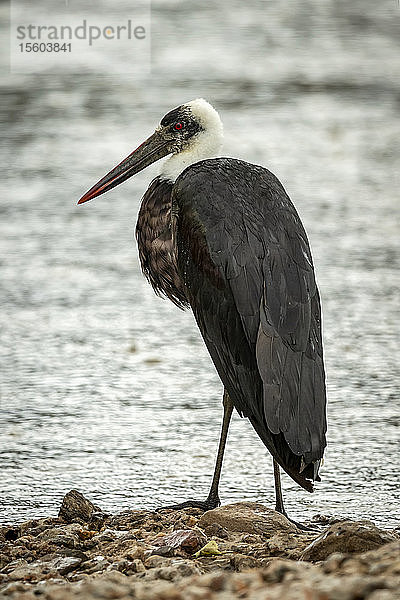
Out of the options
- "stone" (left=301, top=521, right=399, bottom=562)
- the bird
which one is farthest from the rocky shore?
the bird

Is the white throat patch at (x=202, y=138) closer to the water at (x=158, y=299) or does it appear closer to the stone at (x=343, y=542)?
the water at (x=158, y=299)

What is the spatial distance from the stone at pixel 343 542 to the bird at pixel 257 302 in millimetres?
214

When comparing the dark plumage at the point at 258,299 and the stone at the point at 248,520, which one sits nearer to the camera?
the dark plumage at the point at 258,299

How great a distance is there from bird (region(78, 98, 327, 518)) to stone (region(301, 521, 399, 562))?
21 cm

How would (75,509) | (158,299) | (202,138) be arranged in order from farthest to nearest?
1. (158,299)
2. (202,138)
3. (75,509)

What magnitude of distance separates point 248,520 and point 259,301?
0.72 meters

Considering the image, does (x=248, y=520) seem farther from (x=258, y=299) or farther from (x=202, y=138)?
(x=202, y=138)

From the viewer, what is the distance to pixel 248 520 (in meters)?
3.71

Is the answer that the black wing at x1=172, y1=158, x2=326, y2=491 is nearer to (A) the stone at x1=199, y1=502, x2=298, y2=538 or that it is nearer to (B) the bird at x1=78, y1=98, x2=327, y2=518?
(B) the bird at x1=78, y1=98, x2=327, y2=518

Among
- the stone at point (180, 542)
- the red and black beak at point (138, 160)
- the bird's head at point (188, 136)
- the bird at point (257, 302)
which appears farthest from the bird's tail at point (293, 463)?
the red and black beak at point (138, 160)

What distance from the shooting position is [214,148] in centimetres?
461

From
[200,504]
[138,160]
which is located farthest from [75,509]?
[138,160]

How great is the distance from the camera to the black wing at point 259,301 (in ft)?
11.6

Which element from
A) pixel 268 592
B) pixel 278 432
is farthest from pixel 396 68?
pixel 268 592
